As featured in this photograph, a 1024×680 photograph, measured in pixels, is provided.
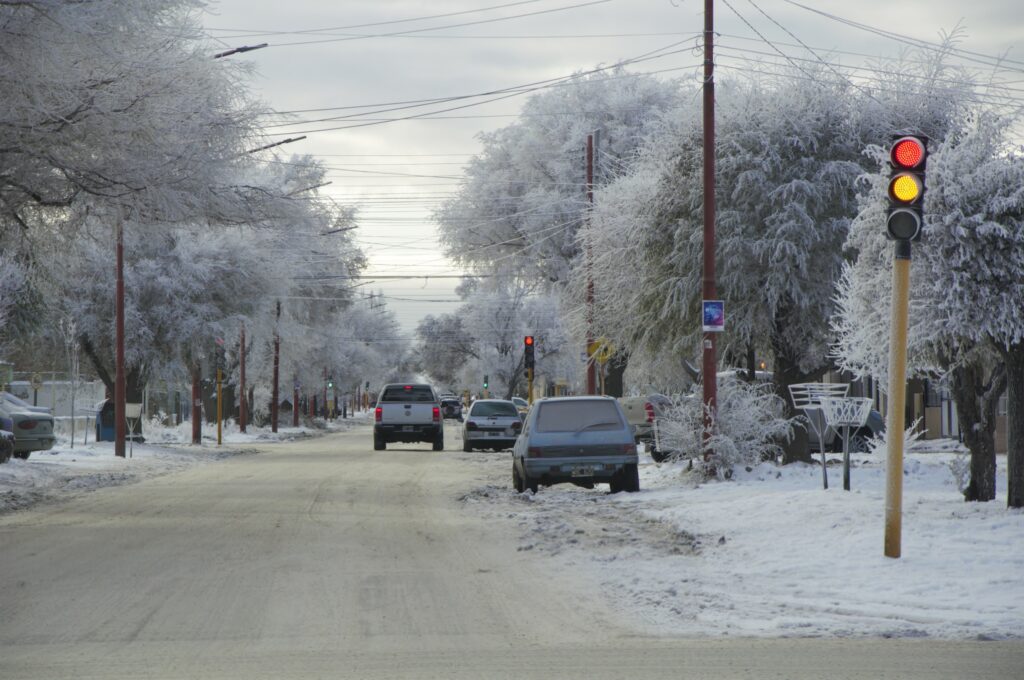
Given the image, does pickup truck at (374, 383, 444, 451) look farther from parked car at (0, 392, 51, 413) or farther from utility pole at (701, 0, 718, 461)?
utility pole at (701, 0, 718, 461)

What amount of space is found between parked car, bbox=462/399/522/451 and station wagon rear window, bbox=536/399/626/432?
64.0 ft

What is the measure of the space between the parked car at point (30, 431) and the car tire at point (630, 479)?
14425 mm

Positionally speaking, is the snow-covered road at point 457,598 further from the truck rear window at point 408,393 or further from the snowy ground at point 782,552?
the truck rear window at point 408,393

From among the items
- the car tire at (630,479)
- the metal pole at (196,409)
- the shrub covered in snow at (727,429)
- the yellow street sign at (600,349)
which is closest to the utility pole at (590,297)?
the yellow street sign at (600,349)

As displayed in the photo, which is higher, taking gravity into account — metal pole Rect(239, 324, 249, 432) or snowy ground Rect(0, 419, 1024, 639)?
metal pole Rect(239, 324, 249, 432)

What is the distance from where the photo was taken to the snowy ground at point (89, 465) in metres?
23.1

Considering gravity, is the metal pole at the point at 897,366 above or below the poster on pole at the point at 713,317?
below

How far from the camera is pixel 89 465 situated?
30859 millimetres

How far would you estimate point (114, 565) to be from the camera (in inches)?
504

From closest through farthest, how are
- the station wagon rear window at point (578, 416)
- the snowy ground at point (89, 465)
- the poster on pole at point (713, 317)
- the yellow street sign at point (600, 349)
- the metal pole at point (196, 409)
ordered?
the station wagon rear window at point (578, 416), the poster on pole at point (713, 317), the snowy ground at point (89, 465), the yellow street sign at point (600, 349), the metal pole at point (196, 409)

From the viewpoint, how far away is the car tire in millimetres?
20969

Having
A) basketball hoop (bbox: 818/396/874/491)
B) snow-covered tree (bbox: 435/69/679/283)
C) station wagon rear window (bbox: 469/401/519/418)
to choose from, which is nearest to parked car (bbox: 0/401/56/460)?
station wagon rear window (bbox: 469/401/519/418)

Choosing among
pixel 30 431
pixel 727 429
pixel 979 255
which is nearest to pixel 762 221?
pixel 727 429

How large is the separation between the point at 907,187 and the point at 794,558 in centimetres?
351
